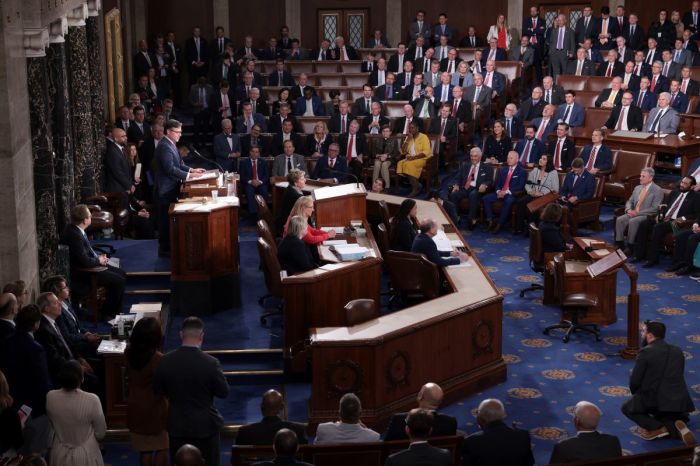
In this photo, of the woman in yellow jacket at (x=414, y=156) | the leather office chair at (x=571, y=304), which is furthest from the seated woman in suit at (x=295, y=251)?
the woman in yellow jacket at (x=414, y=156)

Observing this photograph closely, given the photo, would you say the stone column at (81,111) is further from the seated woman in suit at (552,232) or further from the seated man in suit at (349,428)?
the seated man in suit at (349,428)

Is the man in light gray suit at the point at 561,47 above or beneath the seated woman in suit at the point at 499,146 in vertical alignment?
above

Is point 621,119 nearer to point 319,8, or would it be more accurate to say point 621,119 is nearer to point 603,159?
point 603,159

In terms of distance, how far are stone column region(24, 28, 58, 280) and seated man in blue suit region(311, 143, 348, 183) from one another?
20.1 feet

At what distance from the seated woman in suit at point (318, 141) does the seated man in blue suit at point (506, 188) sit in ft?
8.97

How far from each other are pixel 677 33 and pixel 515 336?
11143 millimetres

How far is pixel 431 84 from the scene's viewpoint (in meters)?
19.1

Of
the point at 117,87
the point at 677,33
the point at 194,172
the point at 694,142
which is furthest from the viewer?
the point at 677,33

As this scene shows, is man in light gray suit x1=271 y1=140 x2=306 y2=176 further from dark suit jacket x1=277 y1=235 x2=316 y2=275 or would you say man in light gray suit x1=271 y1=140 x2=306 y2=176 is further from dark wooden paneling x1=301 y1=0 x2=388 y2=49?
dark wooden paneling x1=301 y1=0 x2=388 y2=49

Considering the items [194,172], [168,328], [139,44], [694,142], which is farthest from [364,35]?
[168,328]

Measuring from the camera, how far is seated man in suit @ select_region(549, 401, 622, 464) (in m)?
6.89

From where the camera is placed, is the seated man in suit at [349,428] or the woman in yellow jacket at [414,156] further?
the woman in yellow jacket at [414,156]

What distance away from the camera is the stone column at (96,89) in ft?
44.1

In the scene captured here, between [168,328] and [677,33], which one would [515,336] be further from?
[677,33]
